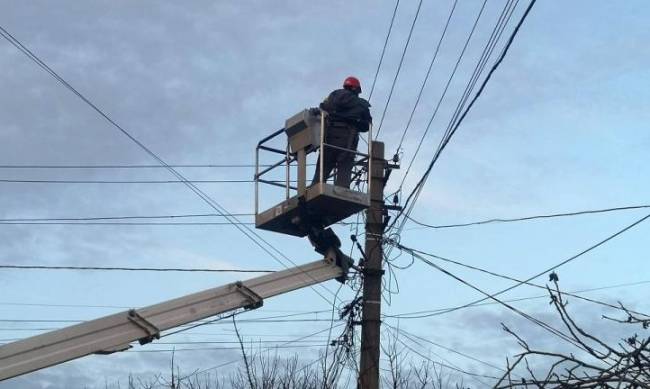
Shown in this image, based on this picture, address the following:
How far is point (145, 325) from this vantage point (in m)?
11.2

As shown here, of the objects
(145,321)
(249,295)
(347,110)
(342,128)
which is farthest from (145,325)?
(347,110)

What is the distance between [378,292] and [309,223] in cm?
128

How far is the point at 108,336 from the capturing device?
10930 millimetres

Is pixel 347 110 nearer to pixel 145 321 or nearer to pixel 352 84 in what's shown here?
pixel 352 84

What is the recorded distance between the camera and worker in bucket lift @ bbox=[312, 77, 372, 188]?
12.6m

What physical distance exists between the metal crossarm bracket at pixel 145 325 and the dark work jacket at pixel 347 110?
3537 mm

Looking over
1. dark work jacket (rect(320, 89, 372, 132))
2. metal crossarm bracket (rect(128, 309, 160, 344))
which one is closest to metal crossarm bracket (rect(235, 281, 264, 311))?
metal crossarm bracket (rect(128, 309, 160, 344))

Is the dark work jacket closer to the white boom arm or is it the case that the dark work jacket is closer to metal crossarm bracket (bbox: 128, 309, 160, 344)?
the white boom arm

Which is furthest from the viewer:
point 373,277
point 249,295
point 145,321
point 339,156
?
point 373,277

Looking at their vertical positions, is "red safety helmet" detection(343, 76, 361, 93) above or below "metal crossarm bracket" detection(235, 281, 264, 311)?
above

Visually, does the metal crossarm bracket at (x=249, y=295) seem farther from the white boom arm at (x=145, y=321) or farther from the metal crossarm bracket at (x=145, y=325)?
the metal crossarm bracket at (x=145, y=325)

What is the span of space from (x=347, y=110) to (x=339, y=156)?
2.08 ft

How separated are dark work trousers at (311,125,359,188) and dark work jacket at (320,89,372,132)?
8 centimetres

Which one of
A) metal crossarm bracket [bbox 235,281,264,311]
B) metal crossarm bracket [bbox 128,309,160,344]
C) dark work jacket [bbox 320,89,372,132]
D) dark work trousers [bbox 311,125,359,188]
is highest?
dark work jacket [bbox 320,89,372,132]
